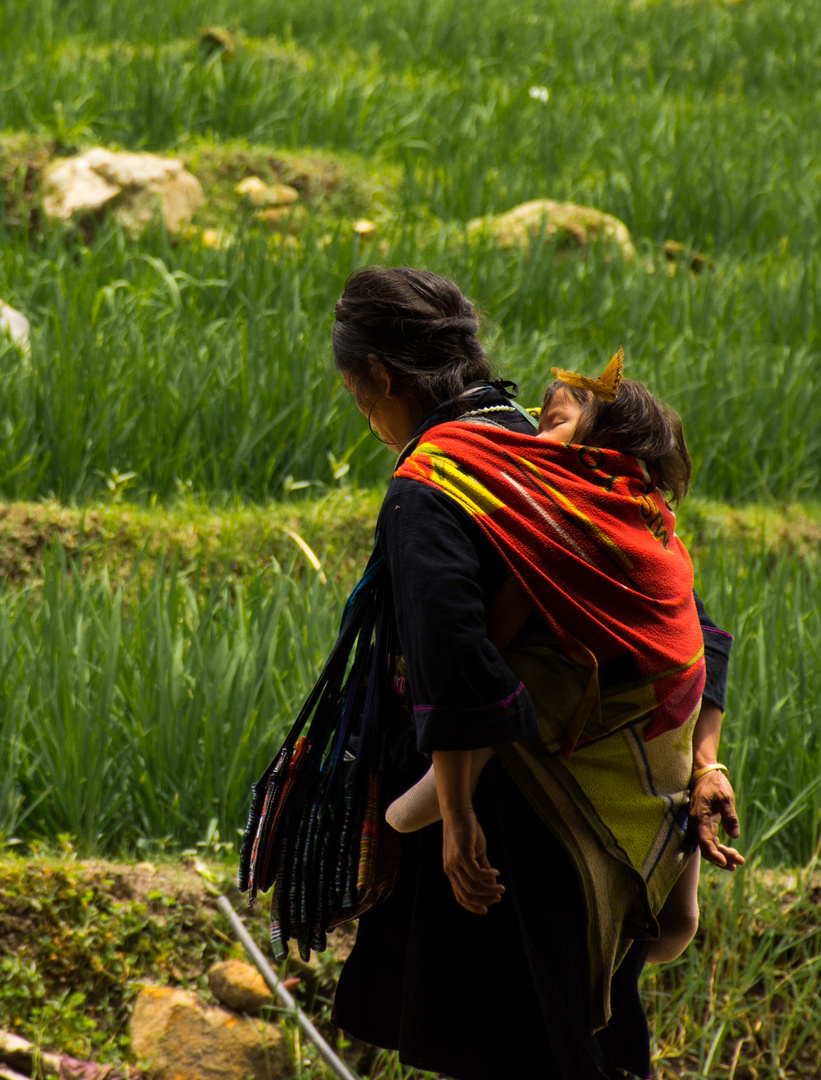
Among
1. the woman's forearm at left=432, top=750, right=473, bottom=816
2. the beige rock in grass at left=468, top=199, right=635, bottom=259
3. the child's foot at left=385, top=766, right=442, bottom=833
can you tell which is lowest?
the beige rock in grass at left=468, top=199, right=635, bottom=259

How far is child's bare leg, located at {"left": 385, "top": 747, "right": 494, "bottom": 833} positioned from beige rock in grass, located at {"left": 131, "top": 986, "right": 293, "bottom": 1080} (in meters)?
0.93

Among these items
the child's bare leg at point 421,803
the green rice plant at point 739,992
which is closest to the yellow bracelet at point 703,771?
the child's bare leg at point 421,803

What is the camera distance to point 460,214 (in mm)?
5035

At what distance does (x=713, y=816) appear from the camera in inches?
49.6

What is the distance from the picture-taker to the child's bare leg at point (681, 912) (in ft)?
4.32

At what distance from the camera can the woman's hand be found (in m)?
1.07

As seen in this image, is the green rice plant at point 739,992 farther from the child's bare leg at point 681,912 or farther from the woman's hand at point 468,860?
the woman's hand at point 468,860

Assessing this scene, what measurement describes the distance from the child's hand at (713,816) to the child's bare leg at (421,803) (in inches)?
11.5

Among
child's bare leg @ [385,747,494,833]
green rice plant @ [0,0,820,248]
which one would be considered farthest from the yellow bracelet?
green rice plant @ [0,0,820,248]

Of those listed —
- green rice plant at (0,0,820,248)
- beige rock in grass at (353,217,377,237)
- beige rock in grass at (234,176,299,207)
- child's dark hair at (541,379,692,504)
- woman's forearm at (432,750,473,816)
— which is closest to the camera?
woman's forearm at (432,750,473,816)

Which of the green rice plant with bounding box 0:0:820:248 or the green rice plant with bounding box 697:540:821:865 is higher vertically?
the green rice plant with bounding box 0:0:820:248

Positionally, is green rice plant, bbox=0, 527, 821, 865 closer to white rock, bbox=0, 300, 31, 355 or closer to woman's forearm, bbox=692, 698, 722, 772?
woman's forearm, bbox=692, 698, 722, 772

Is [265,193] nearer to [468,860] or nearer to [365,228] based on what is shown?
[365,228]

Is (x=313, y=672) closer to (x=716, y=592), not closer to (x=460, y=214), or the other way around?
(x=716, y=592)
